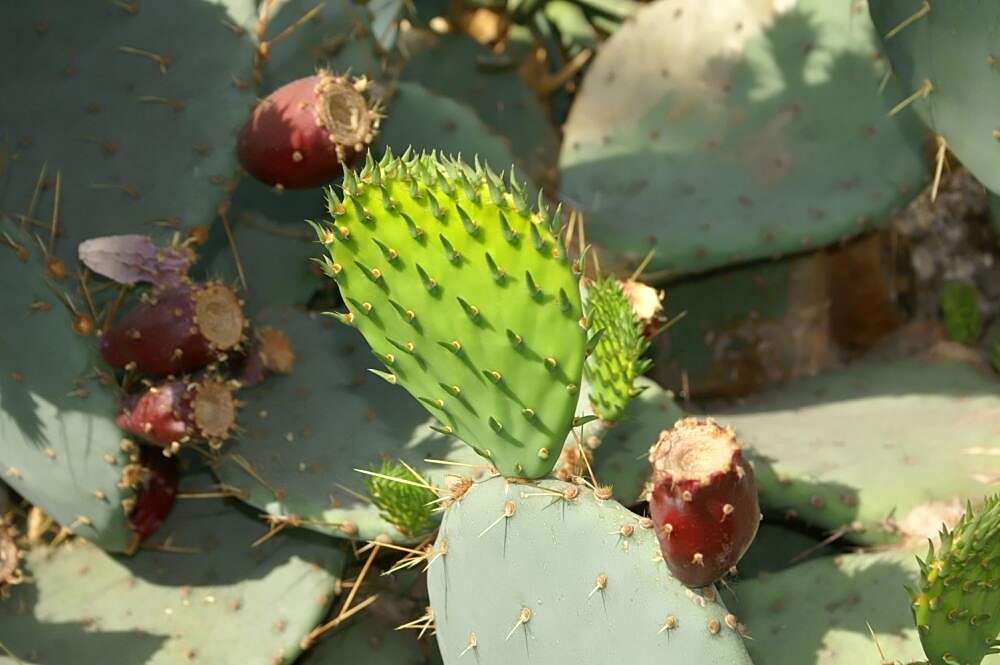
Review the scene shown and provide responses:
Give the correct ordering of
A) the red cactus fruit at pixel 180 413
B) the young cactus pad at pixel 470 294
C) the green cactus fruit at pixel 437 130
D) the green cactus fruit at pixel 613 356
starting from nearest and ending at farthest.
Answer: the young cactus pad at pixel 470 294, the green cactus fruit at pixel 613 356, the red cactus fruit at pixel 180 413, the green cactus fruit at pixel 437 130

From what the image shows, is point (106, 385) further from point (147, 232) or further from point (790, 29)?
point (790, 29)

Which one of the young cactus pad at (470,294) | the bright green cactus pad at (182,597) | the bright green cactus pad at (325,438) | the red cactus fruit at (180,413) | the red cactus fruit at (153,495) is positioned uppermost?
the young cactus pad at (470,294)

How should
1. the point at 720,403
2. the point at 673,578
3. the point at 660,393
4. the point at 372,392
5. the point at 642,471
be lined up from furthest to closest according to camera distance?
the point at 720,403 < the point at 372,392 < the point at 660,393 < the point at 642,471 < the point at 673,578

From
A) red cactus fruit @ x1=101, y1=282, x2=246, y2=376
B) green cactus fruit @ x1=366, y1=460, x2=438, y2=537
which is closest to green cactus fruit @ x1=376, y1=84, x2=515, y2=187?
red cactus fruit @ x1=101, y1=282, x2=246, y2=376

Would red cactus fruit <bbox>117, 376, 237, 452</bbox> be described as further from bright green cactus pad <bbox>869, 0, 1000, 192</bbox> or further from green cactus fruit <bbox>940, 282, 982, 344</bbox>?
green cactus fruit <bbox>940, 282, 982, 344</bbox>

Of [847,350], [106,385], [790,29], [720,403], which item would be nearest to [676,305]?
[720,403]

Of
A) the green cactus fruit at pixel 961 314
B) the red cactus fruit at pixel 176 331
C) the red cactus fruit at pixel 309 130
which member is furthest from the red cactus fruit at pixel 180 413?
the green cactus fruit at pixel 961 314

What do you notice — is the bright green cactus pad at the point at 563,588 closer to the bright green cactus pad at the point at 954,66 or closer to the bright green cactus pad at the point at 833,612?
the bright green cactus pad at the point at 833,612
